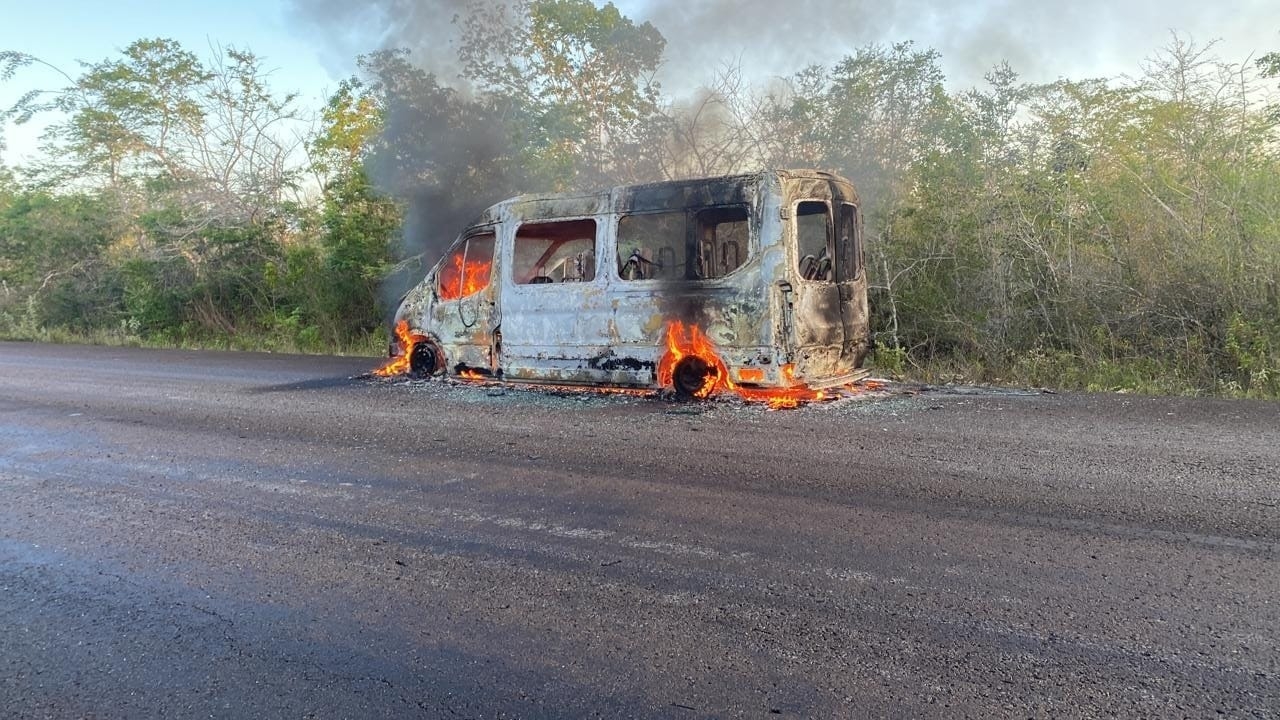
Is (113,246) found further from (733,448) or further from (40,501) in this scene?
(733,448)

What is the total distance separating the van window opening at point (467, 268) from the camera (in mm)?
8430

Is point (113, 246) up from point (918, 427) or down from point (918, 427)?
up

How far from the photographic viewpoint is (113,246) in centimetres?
1878

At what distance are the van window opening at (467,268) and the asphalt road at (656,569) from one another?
108 inches

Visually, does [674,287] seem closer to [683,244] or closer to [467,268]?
[683,244]

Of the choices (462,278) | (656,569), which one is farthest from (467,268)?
(656,569)

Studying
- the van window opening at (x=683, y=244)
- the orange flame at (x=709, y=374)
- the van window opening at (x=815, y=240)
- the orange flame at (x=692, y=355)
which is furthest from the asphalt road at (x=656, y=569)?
the van window opening at (x=683, y=244)

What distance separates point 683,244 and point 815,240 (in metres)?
1.35

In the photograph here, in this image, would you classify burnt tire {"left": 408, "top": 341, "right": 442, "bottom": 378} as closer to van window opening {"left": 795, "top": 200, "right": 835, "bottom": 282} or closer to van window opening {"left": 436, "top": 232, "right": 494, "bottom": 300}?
van window opening {"left": 436, "top": 232, "right": 494, "bottom": 300}

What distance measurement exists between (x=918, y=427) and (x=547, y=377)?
12.4 ft

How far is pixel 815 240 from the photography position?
24.9 ft

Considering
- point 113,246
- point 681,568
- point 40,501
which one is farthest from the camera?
point 113,246

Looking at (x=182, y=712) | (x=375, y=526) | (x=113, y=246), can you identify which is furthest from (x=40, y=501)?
(x=113, y=246)

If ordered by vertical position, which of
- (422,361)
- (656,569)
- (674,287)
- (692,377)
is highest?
(674,287)
